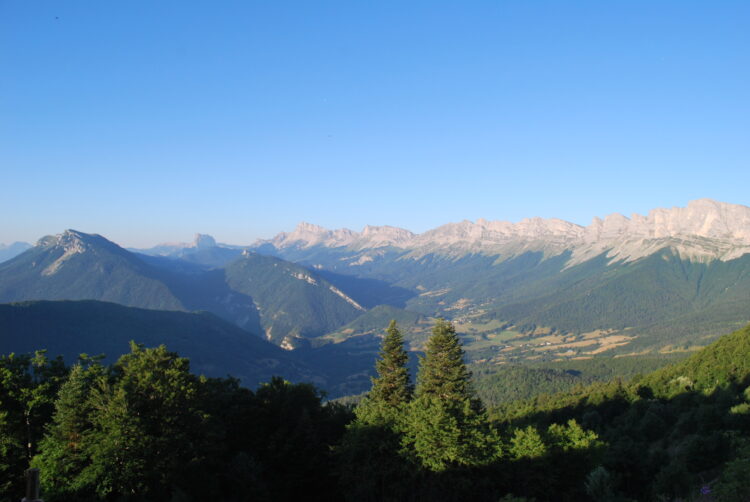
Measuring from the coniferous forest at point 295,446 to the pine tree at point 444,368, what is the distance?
13 cm

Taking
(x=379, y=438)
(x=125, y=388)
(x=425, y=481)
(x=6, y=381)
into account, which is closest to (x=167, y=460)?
(x=125, y=388)

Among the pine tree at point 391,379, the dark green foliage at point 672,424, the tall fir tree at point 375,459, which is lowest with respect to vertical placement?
the dark green foliage at point 672,424

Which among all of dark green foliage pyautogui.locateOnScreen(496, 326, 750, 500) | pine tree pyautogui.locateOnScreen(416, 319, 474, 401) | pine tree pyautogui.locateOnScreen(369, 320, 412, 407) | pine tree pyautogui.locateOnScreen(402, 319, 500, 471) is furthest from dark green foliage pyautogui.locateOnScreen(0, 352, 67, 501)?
dark green foliage pyautogui.locateOnScreen(496, 326, 750, 500)

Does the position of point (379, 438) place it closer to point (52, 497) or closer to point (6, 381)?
point (52, 497)

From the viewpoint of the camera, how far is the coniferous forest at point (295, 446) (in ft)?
94.5

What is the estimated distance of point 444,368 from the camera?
4412 centimetres

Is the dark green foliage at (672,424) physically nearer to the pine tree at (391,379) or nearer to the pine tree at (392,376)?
the pine tree at (391,379)

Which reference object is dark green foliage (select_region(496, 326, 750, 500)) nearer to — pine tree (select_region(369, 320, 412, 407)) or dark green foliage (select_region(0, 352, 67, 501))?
pine tree (select_region(369, 320, 412, 407))

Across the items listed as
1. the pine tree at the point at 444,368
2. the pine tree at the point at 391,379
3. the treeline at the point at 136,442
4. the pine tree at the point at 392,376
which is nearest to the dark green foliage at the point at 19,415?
the treeline at the point at 136,442

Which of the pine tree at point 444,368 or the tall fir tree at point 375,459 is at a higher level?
the pine tree at point 444,368

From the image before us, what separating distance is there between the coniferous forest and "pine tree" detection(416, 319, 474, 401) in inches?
5.0

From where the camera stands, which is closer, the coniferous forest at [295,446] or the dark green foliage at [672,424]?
the coniferous forest at [295,446]

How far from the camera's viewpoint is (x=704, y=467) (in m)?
42.4

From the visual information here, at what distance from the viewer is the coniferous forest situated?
28.8 meters
